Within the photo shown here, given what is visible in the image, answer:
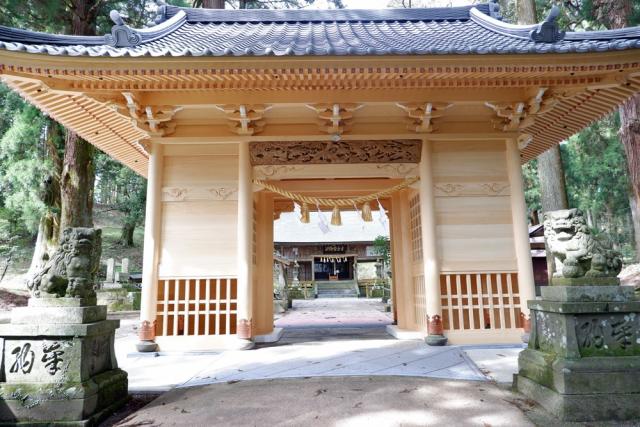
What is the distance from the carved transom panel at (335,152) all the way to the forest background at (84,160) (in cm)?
291

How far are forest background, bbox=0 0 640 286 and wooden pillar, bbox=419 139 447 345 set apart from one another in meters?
2.17

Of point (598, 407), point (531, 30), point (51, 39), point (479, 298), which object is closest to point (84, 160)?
point (51, 39)

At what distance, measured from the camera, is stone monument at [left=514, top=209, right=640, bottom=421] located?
10.0 ft

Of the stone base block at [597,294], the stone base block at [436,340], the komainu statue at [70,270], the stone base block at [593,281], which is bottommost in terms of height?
the stone base block at [436,340]

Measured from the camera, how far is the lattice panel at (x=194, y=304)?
249 inches

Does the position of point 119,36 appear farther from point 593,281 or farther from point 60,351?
point 593,281

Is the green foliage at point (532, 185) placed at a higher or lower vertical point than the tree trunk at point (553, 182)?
higher

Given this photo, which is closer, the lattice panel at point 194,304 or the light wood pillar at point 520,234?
the light wood pillar at point 520,234

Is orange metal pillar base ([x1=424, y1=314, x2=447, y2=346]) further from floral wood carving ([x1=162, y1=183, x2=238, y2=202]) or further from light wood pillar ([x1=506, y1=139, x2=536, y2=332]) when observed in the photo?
floral wood carving ([x1=162, y1=183, x2=238, y2=202])

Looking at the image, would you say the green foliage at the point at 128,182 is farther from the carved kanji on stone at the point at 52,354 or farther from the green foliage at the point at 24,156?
Answer: the carved kanji on stone at the point at 52,354

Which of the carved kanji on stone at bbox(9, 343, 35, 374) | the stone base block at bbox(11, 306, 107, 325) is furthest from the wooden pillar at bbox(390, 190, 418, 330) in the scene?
the carved kanji on stone at bbox(9, 343, 35, 374)

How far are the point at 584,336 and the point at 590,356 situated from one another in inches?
6.0

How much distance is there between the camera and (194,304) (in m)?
6.49

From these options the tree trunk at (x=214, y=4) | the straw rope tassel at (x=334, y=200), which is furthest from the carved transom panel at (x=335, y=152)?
the tree trunk at (x=214, y=4)
